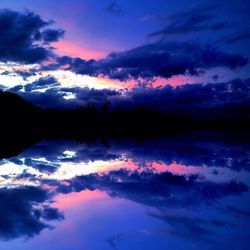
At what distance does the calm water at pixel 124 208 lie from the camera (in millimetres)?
8375

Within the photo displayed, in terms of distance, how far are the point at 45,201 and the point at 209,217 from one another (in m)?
4.96

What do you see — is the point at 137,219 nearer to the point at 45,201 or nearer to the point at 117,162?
the point at 45,201

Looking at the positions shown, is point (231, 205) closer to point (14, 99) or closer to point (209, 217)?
point (209, 217)

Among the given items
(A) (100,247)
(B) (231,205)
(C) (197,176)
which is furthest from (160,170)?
(A) (100,247)

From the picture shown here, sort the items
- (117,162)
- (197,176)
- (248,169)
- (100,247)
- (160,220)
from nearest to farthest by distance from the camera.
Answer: (100,247) < (160,220) < (197,176) < (248,169) < (117,162)

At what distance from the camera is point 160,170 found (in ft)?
62.0

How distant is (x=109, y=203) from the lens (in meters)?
11.7

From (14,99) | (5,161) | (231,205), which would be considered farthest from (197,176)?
(14,99)

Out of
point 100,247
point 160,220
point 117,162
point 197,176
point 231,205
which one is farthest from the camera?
point 117,162

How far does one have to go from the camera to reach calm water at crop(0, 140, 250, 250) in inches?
330

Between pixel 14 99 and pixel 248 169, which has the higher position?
pixel 14 99

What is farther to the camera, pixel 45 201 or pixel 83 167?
pixel 83 167

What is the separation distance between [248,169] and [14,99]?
6492 inches

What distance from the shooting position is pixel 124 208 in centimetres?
1116
